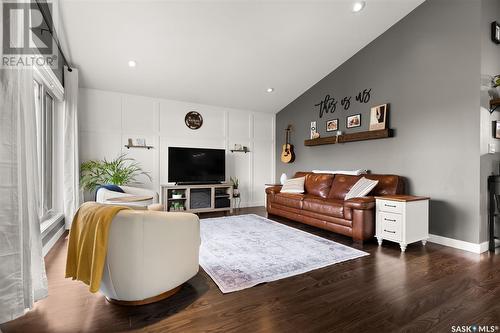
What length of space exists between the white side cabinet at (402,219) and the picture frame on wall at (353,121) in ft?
5.45

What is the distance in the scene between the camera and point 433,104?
336cm

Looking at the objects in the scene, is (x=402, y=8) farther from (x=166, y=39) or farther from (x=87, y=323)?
(x=87, y=323)

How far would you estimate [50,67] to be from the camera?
300cm

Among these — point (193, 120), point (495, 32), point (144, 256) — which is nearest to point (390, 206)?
point (495, 32)

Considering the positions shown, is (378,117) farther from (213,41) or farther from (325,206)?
(213,41)

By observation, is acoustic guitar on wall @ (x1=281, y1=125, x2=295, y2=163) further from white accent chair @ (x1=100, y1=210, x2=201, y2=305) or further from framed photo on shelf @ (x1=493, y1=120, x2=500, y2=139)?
white accent chair @ (x1=100, y1=210, x2=201, y2=305)

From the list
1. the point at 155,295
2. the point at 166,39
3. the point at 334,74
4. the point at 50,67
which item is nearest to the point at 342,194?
the point at 334,74

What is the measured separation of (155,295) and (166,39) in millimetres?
3221

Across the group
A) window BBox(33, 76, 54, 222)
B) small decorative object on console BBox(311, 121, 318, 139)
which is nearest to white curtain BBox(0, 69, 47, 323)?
window BBox(33, 76, 54, 222)

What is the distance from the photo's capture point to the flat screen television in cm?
501

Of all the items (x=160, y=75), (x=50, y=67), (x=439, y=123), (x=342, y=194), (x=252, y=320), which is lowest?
(x=252, y=320)

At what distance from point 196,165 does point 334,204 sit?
114 inches

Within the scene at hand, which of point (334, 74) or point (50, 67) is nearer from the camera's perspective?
point (50, 67)

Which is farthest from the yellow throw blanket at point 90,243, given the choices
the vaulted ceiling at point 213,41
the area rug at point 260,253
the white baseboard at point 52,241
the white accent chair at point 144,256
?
the vaulted ceiling at point 213,41
